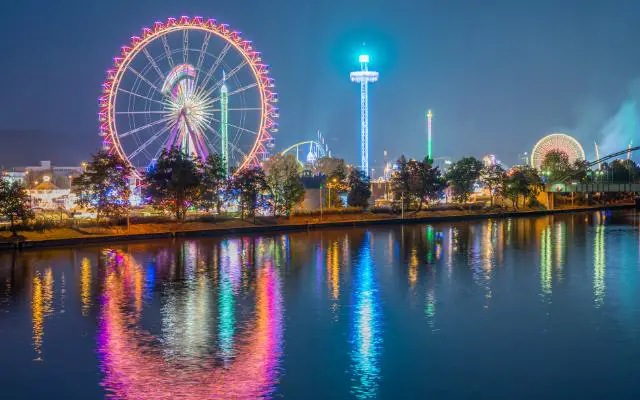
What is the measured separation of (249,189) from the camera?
195 ft

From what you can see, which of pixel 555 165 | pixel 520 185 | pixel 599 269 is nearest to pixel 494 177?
pixel 520 185

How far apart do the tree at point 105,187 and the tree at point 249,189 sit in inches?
391

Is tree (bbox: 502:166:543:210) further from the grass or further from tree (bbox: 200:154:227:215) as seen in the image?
tree (bbox: 200:154:227:215)

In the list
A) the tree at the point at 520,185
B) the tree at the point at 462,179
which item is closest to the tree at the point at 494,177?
the tree at the point at 520,185

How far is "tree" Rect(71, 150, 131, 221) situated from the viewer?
168 feet

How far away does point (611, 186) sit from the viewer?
90.7m

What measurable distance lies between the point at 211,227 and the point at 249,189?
19.9 ft

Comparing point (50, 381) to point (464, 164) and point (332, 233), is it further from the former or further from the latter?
point (464, 164)

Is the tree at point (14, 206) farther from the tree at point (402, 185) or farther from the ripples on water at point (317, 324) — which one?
the tree at point (402, 185)

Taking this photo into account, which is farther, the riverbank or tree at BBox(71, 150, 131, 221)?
tree at BBox(71, 150, 131, 221)

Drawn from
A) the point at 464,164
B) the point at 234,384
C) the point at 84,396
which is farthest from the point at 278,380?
the point at 464,164

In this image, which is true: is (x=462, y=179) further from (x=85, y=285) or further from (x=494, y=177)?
(x=85, y=285)

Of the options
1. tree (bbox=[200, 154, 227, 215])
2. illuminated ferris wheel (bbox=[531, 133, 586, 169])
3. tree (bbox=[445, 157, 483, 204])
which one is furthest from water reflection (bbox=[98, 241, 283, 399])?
illuminated ferris wheel (bbox=[531, 133, 586, 169])

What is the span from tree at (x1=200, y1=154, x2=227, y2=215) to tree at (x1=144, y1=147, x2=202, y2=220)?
1.52m
